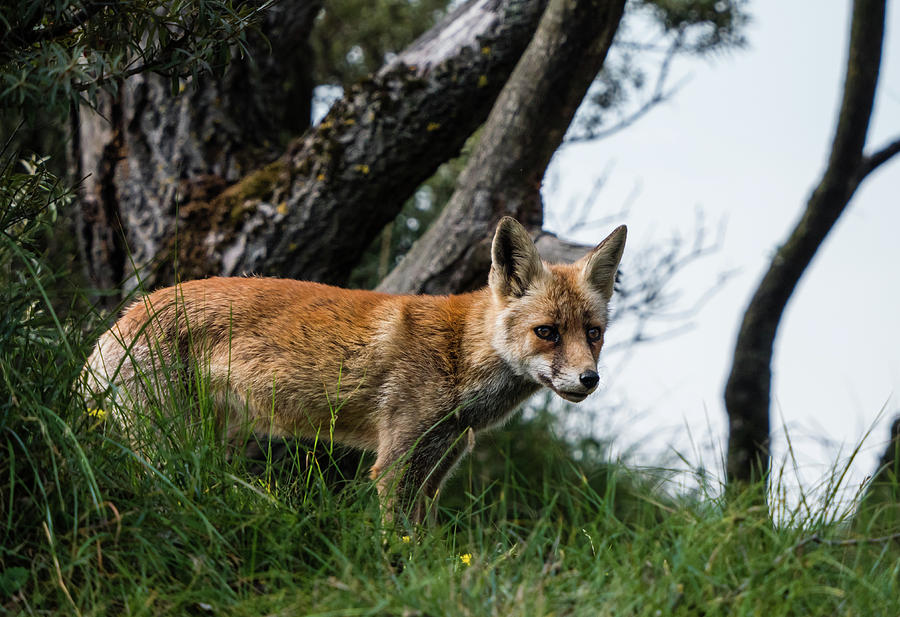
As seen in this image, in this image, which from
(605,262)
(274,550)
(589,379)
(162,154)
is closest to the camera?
(274,550)

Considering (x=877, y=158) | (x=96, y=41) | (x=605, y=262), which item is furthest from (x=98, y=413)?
(x=877, y=158)

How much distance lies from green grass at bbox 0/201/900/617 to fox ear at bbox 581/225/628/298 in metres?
1.65

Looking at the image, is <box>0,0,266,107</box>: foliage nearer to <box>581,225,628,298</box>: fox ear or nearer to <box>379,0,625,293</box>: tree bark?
<box>581,225,628,298</box>: fox ear

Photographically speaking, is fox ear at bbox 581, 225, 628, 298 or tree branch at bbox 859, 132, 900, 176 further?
tree branch at bbox 859, 132, 900, 176

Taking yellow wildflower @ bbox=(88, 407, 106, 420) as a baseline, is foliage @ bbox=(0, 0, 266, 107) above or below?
above

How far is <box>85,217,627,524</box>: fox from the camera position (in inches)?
176

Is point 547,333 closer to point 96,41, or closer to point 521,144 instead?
point 521,144

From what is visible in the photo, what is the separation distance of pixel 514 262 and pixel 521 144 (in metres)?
1.51

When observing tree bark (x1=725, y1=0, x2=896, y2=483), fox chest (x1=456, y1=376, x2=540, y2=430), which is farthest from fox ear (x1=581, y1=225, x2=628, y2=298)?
tree bark (x1=725, y1=0, x2=896, y2=483)

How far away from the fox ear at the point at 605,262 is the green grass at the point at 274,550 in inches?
64.8

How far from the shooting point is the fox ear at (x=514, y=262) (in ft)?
15.3

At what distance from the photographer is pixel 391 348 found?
459cm

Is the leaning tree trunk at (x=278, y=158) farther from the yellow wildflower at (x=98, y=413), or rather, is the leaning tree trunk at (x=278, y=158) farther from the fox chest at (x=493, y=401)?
the yellow wildflower at (x=98, y=413)

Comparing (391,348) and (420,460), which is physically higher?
(391,348)
